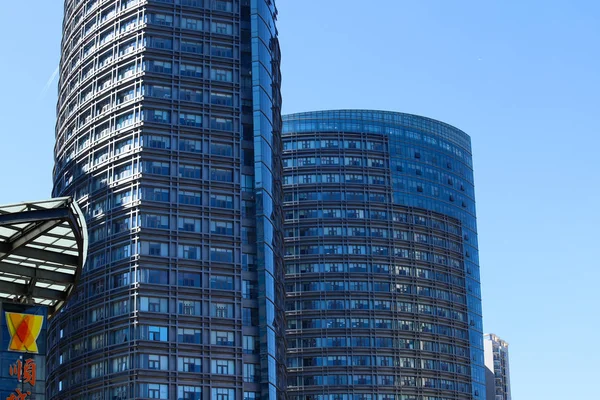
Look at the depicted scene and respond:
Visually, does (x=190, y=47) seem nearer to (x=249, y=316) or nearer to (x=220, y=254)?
(x=220, y=254)

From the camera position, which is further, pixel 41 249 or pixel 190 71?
pixel 190 71

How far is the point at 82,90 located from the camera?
165 meters

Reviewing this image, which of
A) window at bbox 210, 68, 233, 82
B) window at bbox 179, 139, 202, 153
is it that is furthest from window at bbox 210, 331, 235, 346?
window at bbox 210, 68, 233, 82

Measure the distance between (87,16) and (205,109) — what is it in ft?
85.7

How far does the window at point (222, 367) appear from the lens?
477 ft

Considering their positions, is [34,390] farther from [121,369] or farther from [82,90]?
[82,90]

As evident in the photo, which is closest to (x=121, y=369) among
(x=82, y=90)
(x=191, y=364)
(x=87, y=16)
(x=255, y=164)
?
(x=191, y=364)

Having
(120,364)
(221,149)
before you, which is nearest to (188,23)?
(221,149)

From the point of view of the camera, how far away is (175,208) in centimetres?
14950

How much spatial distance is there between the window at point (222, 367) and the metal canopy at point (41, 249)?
42.1 metres

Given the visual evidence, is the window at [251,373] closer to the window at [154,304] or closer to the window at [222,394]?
the window at [222,394]

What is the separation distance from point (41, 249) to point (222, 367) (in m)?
51.0

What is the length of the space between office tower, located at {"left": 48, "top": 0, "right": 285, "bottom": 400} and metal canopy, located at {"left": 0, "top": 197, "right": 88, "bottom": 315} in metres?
39.7

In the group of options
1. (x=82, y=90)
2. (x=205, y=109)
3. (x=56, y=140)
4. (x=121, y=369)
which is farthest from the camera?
(x=56, y=140)
